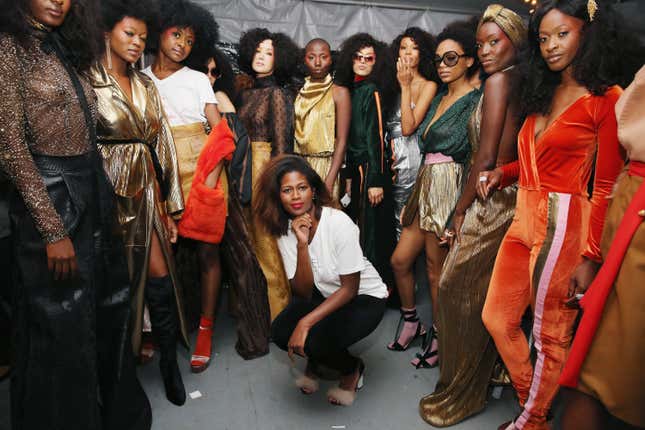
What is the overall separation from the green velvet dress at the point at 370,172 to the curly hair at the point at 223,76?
2.79 ft

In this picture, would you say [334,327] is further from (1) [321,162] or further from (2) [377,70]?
(2) [377,70]

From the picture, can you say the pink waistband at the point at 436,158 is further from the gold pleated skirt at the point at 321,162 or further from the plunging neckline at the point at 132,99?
the plunging neckline at the point at 132,99

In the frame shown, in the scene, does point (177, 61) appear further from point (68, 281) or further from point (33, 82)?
point (68, 281)

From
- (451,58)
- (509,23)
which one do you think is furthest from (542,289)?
(451,58)

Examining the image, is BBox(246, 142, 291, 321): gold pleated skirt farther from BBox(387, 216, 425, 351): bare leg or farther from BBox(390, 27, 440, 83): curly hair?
BBox(390, 27, 440, 83): curly hair

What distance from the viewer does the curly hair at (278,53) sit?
327 centimetres

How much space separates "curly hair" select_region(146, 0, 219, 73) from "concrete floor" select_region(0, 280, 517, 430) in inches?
74.4

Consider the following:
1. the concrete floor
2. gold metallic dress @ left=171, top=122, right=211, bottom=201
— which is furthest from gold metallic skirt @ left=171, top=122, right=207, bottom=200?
the concrete floor

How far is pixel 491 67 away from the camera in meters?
2.33

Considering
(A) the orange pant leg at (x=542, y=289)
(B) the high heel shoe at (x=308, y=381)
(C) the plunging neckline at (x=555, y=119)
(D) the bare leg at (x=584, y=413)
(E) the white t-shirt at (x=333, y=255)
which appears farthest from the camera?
(B) the high heel shoe at (x=308, y=381)

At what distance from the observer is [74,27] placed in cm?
186

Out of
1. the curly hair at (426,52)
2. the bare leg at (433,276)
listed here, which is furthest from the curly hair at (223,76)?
the bare leg at (433,276)

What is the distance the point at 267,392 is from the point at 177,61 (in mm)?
1967

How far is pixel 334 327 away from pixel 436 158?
1.16 meters
